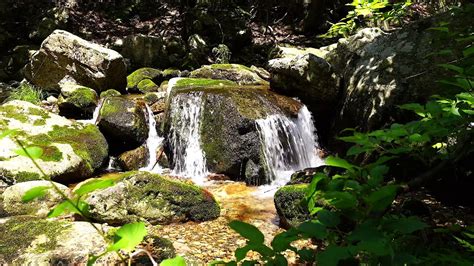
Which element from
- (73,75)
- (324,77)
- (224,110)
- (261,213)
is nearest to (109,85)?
(73,75)

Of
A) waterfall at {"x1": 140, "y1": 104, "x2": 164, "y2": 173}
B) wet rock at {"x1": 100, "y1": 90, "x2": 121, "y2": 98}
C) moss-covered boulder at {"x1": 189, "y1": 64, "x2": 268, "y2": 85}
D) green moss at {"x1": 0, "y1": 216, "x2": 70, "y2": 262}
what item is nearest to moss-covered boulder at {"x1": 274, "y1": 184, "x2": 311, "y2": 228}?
green moss at {"x1": 0, "y1": 216, "x2": 70, "y2": 262}

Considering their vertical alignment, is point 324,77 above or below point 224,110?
above

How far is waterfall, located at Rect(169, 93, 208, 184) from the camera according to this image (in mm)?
7457

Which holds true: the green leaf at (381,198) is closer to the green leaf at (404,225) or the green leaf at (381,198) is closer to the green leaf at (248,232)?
the green leaf at (404,225)

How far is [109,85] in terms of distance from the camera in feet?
32.5

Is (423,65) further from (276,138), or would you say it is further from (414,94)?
(276,138)

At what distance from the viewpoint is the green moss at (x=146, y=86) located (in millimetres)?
10438

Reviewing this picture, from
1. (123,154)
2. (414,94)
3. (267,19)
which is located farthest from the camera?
(267,19)

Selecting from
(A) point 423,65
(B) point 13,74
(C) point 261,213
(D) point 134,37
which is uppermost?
(D) point 134,37

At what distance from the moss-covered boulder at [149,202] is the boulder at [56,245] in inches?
32.7

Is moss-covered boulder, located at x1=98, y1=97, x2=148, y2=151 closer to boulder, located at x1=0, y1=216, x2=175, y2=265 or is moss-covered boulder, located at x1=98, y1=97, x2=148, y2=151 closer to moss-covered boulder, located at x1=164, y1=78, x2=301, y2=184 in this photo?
moss-covered boulder, located at x1=164, y1=78, x2=301, y2=184

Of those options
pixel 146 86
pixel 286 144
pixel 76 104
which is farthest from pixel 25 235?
pixel 146 86

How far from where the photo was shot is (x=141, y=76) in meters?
11.0

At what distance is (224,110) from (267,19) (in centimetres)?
989
